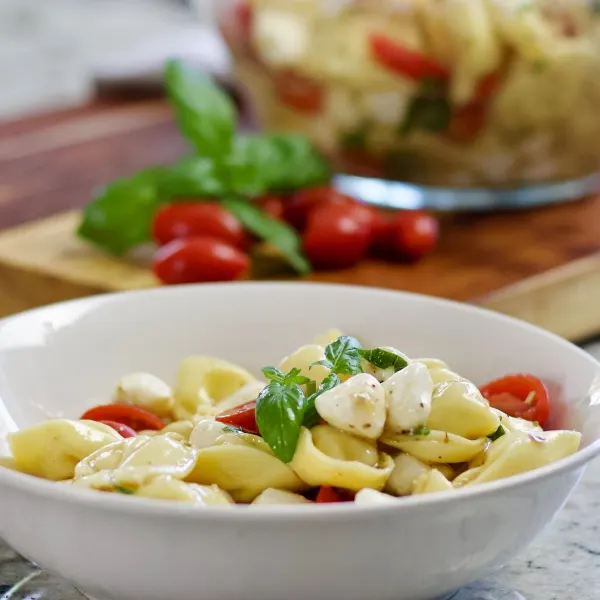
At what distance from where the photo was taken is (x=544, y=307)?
181cm

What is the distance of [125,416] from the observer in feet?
4.00

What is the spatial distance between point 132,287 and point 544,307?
Answer: 1.99ft

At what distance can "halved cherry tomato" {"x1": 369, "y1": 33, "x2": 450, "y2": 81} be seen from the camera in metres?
1.95

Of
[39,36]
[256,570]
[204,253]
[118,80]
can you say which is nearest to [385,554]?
[256,570]

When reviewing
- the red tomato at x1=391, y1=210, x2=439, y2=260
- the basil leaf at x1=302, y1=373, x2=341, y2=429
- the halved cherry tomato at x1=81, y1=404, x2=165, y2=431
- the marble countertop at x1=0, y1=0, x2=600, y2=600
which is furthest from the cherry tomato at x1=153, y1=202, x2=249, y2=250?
the basil leaf at x1=302, y1=373, x2=341, y2=429

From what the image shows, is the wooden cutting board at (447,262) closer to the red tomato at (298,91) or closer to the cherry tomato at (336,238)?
the cherry tomato at (336,238)

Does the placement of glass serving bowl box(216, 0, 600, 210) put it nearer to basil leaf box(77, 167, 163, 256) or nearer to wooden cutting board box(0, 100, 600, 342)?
wooden cutting board box(0, 100, 600, 342)

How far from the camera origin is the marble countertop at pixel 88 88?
3.57ft

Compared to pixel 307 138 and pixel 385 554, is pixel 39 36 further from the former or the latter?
pixel 385 554

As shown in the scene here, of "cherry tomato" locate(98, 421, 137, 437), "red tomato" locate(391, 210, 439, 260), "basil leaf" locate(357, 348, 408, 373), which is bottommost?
"red tomato" locate(391, 210, 439, 260)

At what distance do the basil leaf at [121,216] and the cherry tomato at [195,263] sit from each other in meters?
0.18

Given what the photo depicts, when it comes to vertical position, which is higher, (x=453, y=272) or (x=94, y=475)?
(x=94, y=475)

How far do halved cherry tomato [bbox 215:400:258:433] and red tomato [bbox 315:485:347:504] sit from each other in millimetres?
113

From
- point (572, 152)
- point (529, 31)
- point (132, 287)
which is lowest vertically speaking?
point (132, 287)
